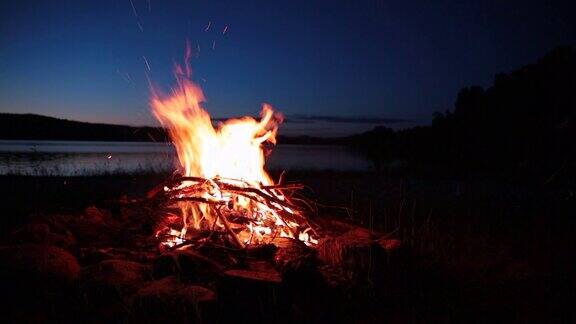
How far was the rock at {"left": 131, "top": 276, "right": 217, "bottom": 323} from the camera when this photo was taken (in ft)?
11.4

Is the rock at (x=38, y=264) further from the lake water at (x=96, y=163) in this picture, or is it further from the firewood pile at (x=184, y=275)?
the lake water at (x=96, y=163)

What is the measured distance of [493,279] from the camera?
472 cm

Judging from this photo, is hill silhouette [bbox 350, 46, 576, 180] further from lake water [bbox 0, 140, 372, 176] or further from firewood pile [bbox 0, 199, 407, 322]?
firewood pile [bbox 0, 199, 407, 322]

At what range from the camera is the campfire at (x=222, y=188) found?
5.20m

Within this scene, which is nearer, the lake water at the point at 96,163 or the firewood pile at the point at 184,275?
the firewood pile at the point at 184,275

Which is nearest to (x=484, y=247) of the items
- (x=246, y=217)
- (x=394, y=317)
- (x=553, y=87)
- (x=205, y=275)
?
(x=394, y=317)

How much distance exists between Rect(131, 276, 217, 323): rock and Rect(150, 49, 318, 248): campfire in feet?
3.39

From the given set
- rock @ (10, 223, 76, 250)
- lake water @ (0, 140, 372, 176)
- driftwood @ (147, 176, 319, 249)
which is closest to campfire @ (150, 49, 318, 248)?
driftwood @ (147, 176, 319, 249)

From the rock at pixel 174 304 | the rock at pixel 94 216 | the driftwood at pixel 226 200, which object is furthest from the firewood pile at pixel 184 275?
the driftwood at pixel 226 200

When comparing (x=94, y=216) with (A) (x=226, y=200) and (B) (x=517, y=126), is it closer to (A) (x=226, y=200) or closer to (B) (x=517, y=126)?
(A) (x=226, y=200)

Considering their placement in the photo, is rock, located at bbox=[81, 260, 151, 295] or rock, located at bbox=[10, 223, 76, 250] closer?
rock, located at bbox=[81, 260, 151, 295]

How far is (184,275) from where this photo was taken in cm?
424

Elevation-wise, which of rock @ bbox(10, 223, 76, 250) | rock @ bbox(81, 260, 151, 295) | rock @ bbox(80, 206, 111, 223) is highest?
rock @ bbox(80, 206, 111, 223)

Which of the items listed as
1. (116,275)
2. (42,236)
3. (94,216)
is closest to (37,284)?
(116,275)
